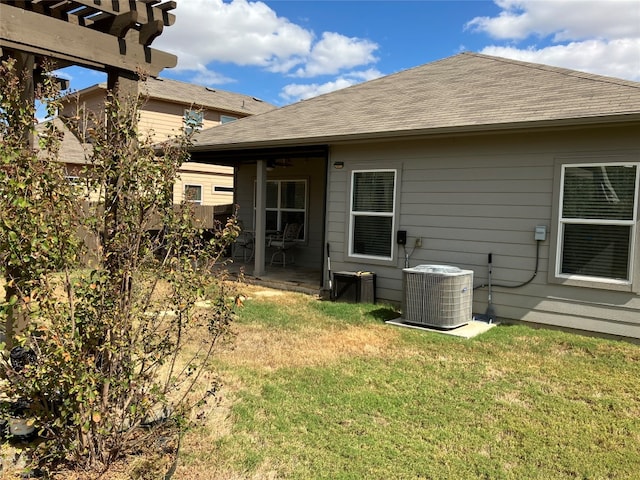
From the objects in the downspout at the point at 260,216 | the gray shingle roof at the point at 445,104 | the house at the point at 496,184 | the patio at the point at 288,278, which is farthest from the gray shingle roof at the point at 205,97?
the house at the point at 496,184

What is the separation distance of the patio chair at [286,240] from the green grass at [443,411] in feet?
16.5

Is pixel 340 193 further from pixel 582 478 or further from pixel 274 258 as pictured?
pixel 582 478

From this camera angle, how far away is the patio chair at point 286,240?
10.4 meters

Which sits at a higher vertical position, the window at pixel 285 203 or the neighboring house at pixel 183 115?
the neighboring house at pixel 183 115

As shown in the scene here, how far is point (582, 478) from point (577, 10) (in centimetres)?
1582

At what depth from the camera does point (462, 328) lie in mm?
5828

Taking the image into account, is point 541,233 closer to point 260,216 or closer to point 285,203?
point 260,216

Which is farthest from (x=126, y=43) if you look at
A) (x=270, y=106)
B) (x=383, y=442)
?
(x=270, y=106)

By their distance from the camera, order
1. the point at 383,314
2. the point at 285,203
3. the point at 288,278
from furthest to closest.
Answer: the point at 285,203, the point at 288,278, the point at 383,314

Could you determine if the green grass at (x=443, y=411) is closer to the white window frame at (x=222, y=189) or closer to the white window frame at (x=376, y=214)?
the white window frame at (x=376, y=214)

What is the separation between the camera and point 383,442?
9.84ft

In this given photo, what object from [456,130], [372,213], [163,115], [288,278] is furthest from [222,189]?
[456,130]

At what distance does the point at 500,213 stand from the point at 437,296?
1454mm

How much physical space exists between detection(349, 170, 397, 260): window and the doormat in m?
1.42
